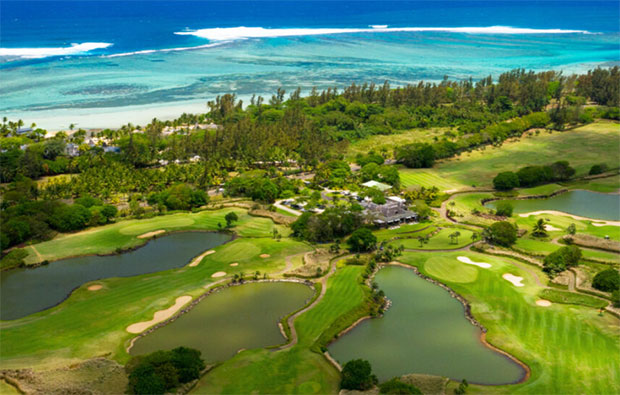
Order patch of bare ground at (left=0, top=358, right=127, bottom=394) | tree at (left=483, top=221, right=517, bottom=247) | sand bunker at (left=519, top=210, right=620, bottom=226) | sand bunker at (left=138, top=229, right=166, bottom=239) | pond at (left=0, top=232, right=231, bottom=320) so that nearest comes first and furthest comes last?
1. patch of bare ground at (left=0, top=358, right=127, bottom=394)
2. pond at (left=0, top=232, right=231, bottom=320)
3. tree at (left=483, top=221, right=517, bottom=247)
4. sand bunker at (left=138, top=229, right=166, bottom=239)
5. sand bunker at (left=519, top=210, right=620, bottom=226)

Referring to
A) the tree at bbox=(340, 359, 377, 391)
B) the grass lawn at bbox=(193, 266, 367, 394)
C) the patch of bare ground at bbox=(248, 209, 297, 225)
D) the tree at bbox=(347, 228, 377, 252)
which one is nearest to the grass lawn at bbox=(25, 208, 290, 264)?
the patch of bare ground at bbox=(248, 209, 297, 225)

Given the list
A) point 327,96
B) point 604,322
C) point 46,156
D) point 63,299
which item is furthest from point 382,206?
point 327,96

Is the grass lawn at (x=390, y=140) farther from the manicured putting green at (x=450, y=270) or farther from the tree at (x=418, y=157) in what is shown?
the manicured putting green at (x=450, y=270)

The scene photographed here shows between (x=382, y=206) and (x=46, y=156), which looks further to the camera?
(x=46, y=156)

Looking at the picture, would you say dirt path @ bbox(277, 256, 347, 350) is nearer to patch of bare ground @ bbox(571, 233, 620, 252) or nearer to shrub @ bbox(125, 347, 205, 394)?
shrub @ bbox(125, 347, 205, 394)

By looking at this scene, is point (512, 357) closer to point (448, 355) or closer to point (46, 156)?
point (448, 355)

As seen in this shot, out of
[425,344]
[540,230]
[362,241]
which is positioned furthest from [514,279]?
[362,241]

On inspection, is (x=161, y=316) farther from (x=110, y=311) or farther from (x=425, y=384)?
(x=425, y=384)

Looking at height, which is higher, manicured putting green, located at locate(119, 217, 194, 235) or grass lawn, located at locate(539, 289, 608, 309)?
manicured putting green, located at locate(119, 217, 194, 235)
